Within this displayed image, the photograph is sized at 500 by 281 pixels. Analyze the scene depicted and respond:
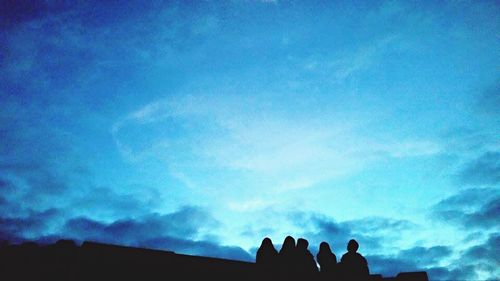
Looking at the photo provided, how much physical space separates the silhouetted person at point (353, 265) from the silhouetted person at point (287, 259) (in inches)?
90.0

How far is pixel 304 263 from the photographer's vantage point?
13.4 metres

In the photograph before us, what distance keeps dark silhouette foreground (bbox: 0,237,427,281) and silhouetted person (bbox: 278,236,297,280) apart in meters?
0.19

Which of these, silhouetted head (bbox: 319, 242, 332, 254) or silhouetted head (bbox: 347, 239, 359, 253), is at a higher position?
silhouetted head (bbox: 347, 239, 359, 253)

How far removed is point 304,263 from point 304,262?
3cm

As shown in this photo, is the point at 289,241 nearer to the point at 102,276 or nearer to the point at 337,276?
the point at 337,276

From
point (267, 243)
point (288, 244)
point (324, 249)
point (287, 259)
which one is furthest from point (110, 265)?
point (324, 249)

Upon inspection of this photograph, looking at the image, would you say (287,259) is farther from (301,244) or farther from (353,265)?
(353,265)

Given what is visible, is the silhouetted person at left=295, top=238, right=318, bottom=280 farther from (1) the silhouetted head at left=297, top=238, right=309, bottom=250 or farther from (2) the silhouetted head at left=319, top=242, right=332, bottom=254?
(2) the silhouetted head at left=319, top=242, right=332, bottom=254

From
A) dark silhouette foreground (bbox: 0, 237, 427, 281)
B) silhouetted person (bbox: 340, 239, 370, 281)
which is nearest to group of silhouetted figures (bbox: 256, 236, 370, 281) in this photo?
silhouetted person (bbox: 340, 239, 370, 281)

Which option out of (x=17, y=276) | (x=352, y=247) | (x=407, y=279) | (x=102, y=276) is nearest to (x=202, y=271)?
(x=102, y=276)

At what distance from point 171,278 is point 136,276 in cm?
106

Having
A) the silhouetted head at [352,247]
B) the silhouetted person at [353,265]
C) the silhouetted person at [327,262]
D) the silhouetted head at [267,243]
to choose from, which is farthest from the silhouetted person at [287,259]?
the silhouetted head at [352,247]

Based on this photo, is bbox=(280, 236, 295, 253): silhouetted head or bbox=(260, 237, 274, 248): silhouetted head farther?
bbox=(280, 236, 295, 253): silhouetted head

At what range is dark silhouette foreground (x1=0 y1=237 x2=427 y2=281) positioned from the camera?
9.97 m
